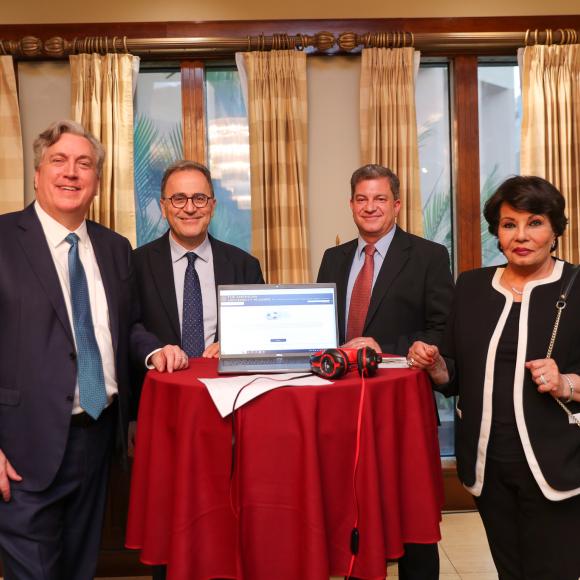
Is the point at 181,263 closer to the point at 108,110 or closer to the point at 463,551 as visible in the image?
the point at 108,110

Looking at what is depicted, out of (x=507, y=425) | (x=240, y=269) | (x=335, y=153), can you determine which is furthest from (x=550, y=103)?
(x=507, y=425)

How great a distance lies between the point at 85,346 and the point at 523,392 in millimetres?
1401

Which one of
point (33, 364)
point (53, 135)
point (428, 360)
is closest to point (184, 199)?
point (53, 135)

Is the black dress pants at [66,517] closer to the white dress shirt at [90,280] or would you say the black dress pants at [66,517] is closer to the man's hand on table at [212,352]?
the white dress shirt at [90,280]

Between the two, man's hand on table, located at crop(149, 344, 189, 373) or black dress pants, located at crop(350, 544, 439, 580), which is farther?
black dress pants, located at crop(350, 544, 439, 580)

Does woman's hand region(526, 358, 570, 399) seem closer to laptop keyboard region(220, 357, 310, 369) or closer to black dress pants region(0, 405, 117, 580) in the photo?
laptop keyboard region(220, 357, 310, 369)

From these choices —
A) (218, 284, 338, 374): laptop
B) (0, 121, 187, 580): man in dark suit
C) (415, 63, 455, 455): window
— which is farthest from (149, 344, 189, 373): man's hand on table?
(415, 63, 455, 455): window

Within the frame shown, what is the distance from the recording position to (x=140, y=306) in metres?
2.65

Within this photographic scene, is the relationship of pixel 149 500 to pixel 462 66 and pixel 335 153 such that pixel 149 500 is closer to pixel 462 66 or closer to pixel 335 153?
pixel 335 153

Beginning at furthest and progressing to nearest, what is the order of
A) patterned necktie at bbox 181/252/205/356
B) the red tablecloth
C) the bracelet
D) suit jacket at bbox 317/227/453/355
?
1. suit jacket at bbox 317/227/453/355
2. patterned necktie at bbox 181/252/205/356
3. the bracelet
4. the red tablecloth

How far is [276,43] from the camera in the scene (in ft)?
→ 13.3

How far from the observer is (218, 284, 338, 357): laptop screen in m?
2.14

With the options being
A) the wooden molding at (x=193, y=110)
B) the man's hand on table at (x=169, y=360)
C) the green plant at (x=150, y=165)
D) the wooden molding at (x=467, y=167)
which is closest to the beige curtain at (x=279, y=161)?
the wooden molding at (x=193, y=110)

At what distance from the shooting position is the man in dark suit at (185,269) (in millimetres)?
2646
